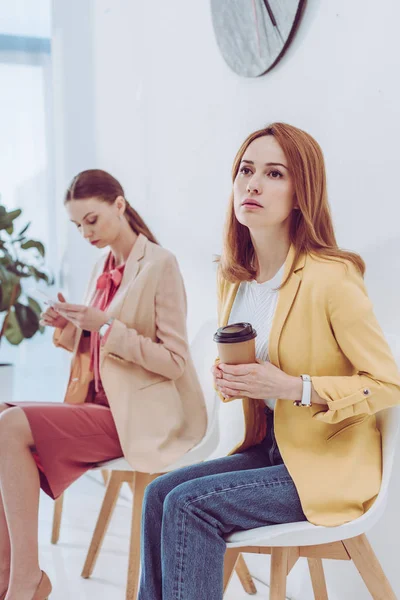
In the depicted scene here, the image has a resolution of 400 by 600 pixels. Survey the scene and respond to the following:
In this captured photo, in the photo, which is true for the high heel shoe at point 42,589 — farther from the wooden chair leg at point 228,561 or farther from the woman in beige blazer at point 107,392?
the wooden chair leg at point 228,561

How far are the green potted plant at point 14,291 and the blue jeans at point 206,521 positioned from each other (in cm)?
225

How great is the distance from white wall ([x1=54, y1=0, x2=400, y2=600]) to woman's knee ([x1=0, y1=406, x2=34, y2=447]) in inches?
34.4

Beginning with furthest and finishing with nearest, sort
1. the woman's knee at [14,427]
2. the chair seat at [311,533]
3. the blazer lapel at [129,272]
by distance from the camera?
1. the blazer lapel at [129,272]
2. the woman's knee at [14,427]
3. the chair seat at [311,533]

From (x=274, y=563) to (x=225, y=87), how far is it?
63.0 inches

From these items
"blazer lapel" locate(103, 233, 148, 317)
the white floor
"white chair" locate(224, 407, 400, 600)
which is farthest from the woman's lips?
the white floor

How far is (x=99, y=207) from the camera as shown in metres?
2.16

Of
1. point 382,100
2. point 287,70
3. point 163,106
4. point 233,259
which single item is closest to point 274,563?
point 233,259

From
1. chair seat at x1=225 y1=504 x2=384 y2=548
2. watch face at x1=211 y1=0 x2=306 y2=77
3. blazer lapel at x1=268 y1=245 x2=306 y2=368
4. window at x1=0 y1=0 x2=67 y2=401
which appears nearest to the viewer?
chair seat at x1=225 y1=504 x2=384 y2=548

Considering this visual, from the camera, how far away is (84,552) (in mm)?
2508

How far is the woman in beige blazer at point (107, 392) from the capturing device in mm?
1857

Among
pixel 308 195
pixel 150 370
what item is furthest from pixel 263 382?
pixel 150 370

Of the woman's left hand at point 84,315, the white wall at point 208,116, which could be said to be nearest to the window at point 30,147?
the white wall at point 208,116

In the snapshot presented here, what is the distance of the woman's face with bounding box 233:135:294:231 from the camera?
149 cm

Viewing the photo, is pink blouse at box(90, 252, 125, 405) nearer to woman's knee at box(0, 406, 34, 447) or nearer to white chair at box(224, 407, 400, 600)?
woman's knee at box(0, 406, 34, 447)
